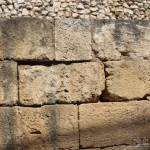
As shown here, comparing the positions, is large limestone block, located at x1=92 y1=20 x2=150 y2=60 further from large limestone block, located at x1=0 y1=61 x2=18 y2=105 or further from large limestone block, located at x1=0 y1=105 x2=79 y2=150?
large limestone block, located at x1=0 y1=61 x2=18 y2=105

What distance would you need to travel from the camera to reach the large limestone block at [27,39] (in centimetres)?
428

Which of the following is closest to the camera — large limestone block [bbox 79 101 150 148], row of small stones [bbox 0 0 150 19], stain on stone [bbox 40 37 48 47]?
stain on stone [bbox 40 37 48 47]

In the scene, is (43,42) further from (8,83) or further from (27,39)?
(8,83)

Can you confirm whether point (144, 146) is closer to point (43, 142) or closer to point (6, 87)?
point (43, 142)

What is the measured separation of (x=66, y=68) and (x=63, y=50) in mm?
158

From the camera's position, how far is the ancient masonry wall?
433 centimetres

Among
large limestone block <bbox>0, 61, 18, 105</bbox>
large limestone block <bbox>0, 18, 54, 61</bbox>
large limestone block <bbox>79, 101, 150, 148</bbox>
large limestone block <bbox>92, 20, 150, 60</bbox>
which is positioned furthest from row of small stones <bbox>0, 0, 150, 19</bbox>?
large limestone block <bbox>0, 61, 18, 105</bbox>

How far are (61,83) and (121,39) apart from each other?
693mm

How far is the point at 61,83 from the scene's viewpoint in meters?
4.47

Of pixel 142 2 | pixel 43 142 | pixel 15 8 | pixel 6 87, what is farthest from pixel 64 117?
pixel 142 2

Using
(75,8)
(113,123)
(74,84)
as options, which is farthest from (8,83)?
(75,8)

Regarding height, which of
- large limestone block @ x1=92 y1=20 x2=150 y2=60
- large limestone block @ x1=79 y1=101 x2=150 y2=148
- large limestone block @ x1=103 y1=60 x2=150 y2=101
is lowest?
large limestone block @ x1=79 y1=101 x2=150 y2=148

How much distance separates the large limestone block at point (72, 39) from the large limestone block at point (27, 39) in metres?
0.06

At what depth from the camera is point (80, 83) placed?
4.53 m
